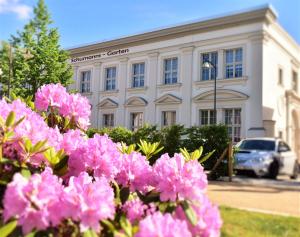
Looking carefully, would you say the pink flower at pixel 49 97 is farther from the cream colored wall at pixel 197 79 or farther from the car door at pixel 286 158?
the cream colored wall at pixel 197 79

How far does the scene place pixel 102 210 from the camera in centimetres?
136

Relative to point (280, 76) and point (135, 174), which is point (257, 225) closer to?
point (135, 174)

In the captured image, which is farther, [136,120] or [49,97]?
[136,120]

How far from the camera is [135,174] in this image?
79.3 inches

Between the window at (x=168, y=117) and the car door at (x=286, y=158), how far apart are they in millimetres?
10603

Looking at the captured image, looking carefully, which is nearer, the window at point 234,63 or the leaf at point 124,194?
the leaf at point 124,194

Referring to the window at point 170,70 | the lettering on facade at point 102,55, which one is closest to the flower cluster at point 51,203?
the window at point 170,70

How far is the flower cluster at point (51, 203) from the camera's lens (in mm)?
1294

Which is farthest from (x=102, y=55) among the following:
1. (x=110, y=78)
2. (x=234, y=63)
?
(x=234, y=63)

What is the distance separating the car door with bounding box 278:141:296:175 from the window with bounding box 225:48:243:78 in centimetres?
800

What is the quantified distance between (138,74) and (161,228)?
2814 cm

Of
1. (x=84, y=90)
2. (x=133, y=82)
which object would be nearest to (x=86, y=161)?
(x=133, y=82)

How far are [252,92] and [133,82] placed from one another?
909 centimetres

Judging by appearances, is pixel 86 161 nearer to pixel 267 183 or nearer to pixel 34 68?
pixel 267 183
